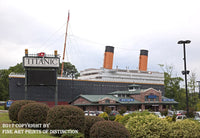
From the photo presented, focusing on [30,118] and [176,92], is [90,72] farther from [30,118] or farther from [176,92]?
[30,118]

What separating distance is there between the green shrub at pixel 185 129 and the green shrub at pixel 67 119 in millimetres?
6041

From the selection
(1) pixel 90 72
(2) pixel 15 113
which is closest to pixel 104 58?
(1) pixel 90 72

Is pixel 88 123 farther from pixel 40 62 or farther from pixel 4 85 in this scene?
pixel 4 85

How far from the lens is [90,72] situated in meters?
83.3

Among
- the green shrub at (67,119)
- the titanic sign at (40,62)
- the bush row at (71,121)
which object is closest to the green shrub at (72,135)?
the bush row at (71,121)

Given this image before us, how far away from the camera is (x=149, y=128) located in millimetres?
15227

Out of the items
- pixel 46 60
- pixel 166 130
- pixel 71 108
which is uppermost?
pixel 46 60

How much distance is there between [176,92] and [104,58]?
94.8 feet

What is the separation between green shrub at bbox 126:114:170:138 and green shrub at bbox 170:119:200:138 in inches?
25.2

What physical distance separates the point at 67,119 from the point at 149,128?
5164 millimetres

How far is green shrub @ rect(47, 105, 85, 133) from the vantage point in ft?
46.5

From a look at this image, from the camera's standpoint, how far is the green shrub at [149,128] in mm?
15102

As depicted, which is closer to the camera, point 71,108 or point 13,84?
point 71,108

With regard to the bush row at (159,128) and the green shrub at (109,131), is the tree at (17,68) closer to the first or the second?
the bush row at (159,128)
